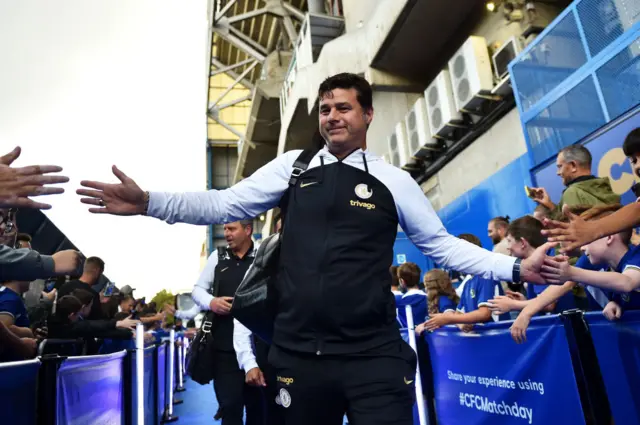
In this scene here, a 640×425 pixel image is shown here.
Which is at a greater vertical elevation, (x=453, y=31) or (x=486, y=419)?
(x=453, y=31)

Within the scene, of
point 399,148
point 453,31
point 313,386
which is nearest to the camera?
point 313,386

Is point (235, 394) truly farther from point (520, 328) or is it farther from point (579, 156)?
point (579, 156)

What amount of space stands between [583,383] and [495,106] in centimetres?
848

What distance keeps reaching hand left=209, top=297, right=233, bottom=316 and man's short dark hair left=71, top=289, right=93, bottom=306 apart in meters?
2.25

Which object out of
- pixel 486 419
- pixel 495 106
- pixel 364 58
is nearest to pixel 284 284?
pixel 486 419

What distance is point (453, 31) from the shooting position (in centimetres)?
1210

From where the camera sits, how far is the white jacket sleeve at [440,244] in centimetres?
197

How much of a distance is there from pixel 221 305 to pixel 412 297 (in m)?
2.31

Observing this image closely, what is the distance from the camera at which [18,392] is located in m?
2.12

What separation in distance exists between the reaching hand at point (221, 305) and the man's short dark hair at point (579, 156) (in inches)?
132

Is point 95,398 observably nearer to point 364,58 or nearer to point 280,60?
point 364,58

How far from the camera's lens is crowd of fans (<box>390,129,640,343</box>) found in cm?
221

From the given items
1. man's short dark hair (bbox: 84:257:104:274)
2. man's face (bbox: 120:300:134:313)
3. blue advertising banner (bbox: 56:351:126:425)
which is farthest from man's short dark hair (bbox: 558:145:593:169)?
man's face (bbox: 120:300:134:313)

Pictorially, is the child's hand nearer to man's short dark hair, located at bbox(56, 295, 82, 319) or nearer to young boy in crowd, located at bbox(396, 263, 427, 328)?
young boy in crowd, located at bbox(396, 263, 427, 328)
